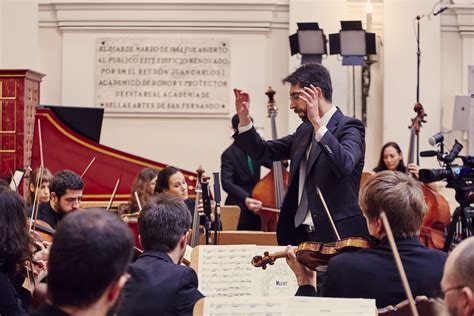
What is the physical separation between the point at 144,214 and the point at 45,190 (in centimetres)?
306

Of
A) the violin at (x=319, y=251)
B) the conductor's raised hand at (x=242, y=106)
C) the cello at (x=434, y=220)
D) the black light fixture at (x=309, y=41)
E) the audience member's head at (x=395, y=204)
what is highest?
the black light fixture at (x=309, y=41)

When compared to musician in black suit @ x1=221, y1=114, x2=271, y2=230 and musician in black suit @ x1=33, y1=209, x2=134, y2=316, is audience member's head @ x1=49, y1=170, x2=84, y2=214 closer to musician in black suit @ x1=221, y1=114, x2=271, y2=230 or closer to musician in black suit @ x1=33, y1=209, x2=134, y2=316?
musician in black suit @ x1=221, y1=114, x2=271, y2=230

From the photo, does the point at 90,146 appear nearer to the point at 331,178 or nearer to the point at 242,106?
the point at 242,106

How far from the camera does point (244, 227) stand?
7.05 meters

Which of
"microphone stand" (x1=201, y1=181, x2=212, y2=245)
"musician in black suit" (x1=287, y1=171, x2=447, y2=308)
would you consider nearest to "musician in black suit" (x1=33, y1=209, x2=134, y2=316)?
"musician in black suit" (x1=287, y1=171, x2=447, y2=308)

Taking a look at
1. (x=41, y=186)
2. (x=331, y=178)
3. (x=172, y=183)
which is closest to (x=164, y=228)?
(x=331, y=178)

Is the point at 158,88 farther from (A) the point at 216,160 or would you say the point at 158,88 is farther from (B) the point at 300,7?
(B) the point at 300,7

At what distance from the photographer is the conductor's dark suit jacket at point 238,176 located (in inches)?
279

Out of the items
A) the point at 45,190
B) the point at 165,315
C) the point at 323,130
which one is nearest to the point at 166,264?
the point at 165,315

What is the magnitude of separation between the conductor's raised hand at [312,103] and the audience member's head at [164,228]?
91cm

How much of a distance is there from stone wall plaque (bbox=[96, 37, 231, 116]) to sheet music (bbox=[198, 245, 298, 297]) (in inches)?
227

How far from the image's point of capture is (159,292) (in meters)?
2.94

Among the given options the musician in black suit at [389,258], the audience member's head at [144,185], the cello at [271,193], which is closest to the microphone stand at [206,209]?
the audience member's head at [144,185]

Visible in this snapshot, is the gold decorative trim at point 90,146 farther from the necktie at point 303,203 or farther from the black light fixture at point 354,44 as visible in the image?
the necktie at point 303,203
